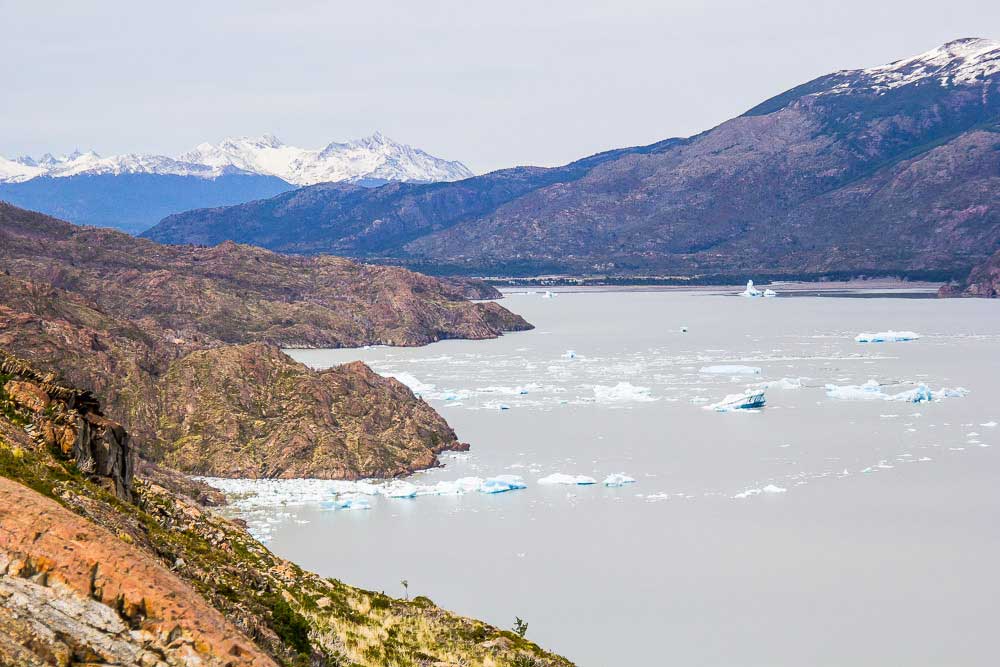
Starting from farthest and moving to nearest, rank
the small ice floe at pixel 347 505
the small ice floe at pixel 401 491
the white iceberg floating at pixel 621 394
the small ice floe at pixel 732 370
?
the small ice floe at pixel 732 370 → the white iceberg floating at pixel 621 394 → the small ice floe at pixel 401 491 → the small ice floe at pixel 347 505

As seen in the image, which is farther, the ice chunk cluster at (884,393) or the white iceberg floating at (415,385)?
the white iceberg floating at (415,385)

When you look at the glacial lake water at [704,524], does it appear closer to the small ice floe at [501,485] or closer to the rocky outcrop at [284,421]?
the small ice floe at [501,485]

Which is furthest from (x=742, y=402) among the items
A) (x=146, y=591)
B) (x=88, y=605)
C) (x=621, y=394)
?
(x=88, y=605)

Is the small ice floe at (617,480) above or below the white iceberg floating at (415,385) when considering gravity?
below

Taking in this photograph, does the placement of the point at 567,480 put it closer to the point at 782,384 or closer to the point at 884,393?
the point at 884,393

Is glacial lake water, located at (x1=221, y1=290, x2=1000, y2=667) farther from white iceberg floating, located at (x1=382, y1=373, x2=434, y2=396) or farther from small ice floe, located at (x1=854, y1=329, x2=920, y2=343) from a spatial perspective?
small ice floe, located at (x1=854, y1=329, x2=920, y2=343)

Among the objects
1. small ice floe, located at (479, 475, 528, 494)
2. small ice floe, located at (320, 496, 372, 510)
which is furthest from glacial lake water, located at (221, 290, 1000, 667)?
small ice floe, located at (479, 475, 528, 494)

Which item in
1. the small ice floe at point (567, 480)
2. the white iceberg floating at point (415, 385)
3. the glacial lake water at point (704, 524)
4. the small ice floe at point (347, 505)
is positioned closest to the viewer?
the glacial lake water at point (704, 524)

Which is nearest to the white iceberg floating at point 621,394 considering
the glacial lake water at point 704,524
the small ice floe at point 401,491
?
A: the glacial lake water at point 704,524

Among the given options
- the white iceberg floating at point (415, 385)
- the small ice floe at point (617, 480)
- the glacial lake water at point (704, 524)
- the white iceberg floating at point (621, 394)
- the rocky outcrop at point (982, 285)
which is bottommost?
the glacial lake water at point (704, 524)
